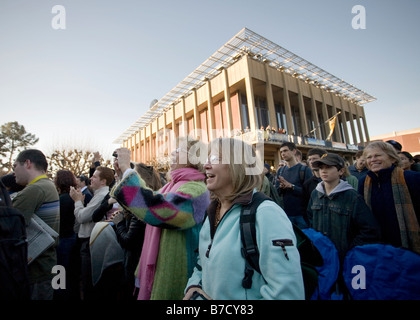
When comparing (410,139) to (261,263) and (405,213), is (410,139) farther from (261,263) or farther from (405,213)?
(261,263)

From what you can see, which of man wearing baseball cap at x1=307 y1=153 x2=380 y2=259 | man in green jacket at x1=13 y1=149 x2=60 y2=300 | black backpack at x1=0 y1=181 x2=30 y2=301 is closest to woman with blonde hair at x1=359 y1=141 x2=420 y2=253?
man wearing baseball cap at x1=307 y1=153 x2=380 y2=259

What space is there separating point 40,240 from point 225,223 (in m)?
2.17

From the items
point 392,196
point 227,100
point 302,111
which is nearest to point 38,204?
point 392,196

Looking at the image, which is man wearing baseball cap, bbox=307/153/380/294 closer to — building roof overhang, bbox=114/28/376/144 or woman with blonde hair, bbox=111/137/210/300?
woman with blonde hair, bbox=111/137/210/300

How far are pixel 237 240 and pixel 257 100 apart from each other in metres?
23.6

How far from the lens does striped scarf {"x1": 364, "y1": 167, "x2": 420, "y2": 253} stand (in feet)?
6.38

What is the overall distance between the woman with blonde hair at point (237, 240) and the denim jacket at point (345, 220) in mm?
1412

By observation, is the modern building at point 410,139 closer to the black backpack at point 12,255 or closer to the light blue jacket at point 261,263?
the light blue jacket at point 261,263

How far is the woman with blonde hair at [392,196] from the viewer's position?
2.01 m

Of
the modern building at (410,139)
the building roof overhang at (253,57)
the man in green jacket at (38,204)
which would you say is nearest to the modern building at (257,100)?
the building roof overhang at (253,57)

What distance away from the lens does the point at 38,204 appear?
2.29 metres

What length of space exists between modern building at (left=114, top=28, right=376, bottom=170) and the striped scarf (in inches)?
548

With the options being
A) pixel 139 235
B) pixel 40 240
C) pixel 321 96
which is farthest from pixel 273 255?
pixel 321 96
